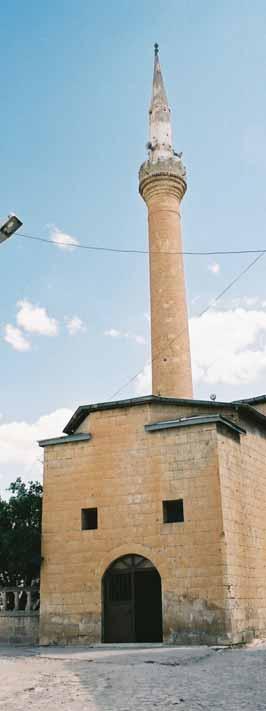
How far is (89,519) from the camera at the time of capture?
17.0m

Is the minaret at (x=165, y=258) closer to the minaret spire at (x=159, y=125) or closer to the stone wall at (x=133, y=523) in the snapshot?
the minaret spire at (x=159, y=125)

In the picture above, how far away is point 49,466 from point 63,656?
5.52 metres

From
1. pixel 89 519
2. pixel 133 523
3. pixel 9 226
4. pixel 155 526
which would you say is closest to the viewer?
pixel 9 226

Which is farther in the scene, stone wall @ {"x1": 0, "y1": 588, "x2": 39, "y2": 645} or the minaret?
the minaret

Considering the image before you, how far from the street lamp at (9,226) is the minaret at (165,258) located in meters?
14.3

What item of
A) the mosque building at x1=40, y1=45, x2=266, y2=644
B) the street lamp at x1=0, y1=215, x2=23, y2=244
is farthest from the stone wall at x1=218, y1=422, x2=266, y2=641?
the street lamp at x1=0, y1=215, x2=23, y2=244

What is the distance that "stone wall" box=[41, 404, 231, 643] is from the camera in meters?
14.8

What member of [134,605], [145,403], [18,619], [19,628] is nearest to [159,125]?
[145,403]

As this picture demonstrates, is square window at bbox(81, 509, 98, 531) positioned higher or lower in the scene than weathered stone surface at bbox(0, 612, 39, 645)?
higher

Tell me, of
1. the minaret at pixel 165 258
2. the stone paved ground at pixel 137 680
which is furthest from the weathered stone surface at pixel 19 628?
the minaret at pixel 165 258

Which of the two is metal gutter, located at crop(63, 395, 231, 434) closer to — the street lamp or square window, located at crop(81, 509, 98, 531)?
square window, located at crop(81, 509, 98, 531)

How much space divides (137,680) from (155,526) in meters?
6.15

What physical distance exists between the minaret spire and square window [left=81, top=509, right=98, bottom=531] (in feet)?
46.5

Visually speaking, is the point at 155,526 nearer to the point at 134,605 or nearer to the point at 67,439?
the point at 134,605
